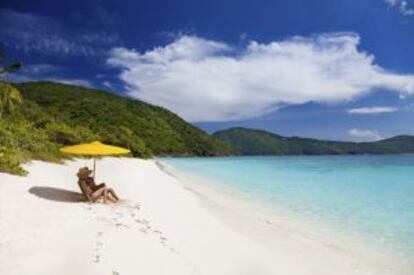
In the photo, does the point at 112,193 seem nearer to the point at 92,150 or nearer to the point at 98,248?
the point at 92,150

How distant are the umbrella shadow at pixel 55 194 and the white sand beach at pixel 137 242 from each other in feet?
0.11

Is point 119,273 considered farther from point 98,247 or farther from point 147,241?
point 147,241

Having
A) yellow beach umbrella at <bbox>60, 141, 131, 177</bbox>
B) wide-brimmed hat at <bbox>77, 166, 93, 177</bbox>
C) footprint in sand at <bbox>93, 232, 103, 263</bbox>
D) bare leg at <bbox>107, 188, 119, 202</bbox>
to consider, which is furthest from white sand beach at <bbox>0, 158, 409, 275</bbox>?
yellow beach umbrella at <bbox>60, 141, 131, 177</bbox>

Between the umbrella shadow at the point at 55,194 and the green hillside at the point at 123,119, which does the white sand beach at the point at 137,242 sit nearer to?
the umbrella shadow at the point at 55,194

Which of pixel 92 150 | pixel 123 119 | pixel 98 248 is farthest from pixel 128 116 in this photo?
pixel 98 248

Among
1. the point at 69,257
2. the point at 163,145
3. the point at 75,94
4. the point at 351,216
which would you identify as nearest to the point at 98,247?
the point at 69,257

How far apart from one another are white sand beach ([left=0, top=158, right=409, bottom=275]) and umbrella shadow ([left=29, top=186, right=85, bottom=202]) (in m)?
0.03

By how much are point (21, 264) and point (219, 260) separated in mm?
2910

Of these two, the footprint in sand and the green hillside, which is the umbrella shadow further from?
the green hillside

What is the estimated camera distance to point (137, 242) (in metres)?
7.39

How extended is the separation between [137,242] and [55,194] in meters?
4.99

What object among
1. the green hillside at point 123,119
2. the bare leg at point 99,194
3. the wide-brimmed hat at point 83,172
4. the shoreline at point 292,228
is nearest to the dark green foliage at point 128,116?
the green hillside at point 123,119

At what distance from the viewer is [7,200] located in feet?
30.9

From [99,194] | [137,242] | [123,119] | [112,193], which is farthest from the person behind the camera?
[123,119]
